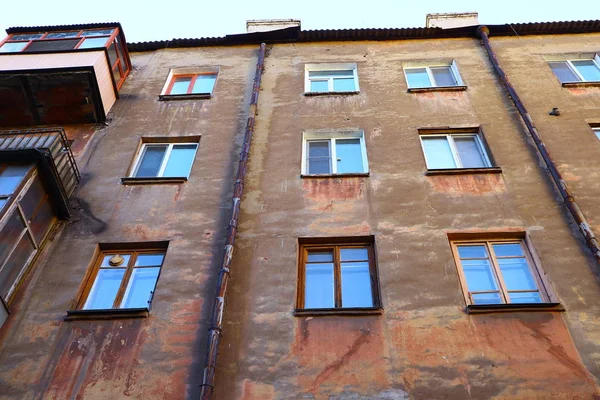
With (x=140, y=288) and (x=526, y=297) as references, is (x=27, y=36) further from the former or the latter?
(x=526, y=297)

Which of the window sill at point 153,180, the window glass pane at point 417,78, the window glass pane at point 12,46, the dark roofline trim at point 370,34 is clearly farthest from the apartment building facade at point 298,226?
the dark roofline trim at point 370,34

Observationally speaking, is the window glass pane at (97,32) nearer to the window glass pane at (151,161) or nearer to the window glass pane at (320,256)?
the window glass pane at (151,161)

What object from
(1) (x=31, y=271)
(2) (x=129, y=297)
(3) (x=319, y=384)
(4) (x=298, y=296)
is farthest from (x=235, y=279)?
(1) (x=31, y=271)

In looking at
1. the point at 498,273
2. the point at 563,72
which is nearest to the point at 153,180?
the point at 498,273

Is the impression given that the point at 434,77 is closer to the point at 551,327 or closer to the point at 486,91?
the point at 486,91

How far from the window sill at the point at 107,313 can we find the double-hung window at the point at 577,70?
10.7 m

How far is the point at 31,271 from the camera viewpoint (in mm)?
8273

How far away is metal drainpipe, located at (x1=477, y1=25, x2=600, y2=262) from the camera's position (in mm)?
8188

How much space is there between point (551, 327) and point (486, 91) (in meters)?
6.59

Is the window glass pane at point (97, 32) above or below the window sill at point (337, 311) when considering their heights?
above

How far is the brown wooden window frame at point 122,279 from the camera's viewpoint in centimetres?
762

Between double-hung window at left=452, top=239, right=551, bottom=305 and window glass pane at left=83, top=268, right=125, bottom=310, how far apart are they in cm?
509

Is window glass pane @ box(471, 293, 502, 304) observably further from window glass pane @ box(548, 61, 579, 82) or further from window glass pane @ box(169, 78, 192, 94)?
window glass pane @ box(169, 78, 192, 94)

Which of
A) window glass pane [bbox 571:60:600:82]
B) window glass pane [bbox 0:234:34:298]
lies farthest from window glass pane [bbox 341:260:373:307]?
window glass pane [bbox 571:60:600:82]
